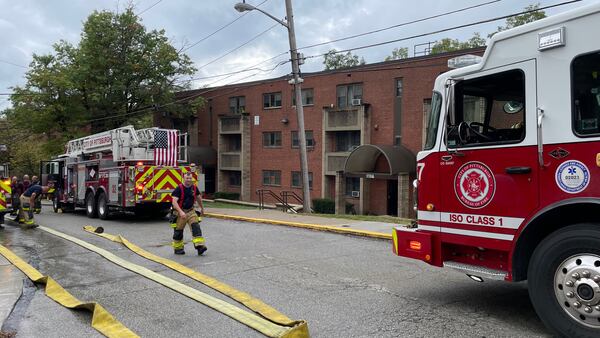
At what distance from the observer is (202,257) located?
888 cm

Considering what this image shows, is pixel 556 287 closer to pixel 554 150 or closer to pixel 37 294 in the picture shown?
pixel 554 150

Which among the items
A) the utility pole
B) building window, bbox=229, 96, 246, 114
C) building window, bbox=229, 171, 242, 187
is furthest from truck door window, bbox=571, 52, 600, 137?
building window, bbox=229, 171, 242, 187

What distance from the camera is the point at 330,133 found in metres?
33.0

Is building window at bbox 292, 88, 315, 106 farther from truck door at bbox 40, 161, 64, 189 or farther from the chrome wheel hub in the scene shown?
the chrome wheel hub

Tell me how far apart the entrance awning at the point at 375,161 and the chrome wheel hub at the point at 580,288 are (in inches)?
886

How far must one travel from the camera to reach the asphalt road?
16.1 ft

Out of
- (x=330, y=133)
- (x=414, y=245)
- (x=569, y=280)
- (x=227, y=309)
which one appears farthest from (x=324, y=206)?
(x=569, y=280)

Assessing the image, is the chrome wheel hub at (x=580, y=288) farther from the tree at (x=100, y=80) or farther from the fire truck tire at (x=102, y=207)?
the tree at (x=100, y=80)

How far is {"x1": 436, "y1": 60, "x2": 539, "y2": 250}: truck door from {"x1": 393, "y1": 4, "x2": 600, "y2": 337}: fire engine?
0.01 meters

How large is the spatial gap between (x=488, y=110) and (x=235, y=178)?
36.1m

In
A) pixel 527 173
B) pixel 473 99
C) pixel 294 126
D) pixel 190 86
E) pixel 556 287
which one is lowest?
pixel 556 287

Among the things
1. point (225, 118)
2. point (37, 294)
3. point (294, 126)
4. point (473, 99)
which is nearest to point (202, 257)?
point (37, 294)

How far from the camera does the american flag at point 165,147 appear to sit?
16.6 m

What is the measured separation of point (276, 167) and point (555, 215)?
3257 cm
